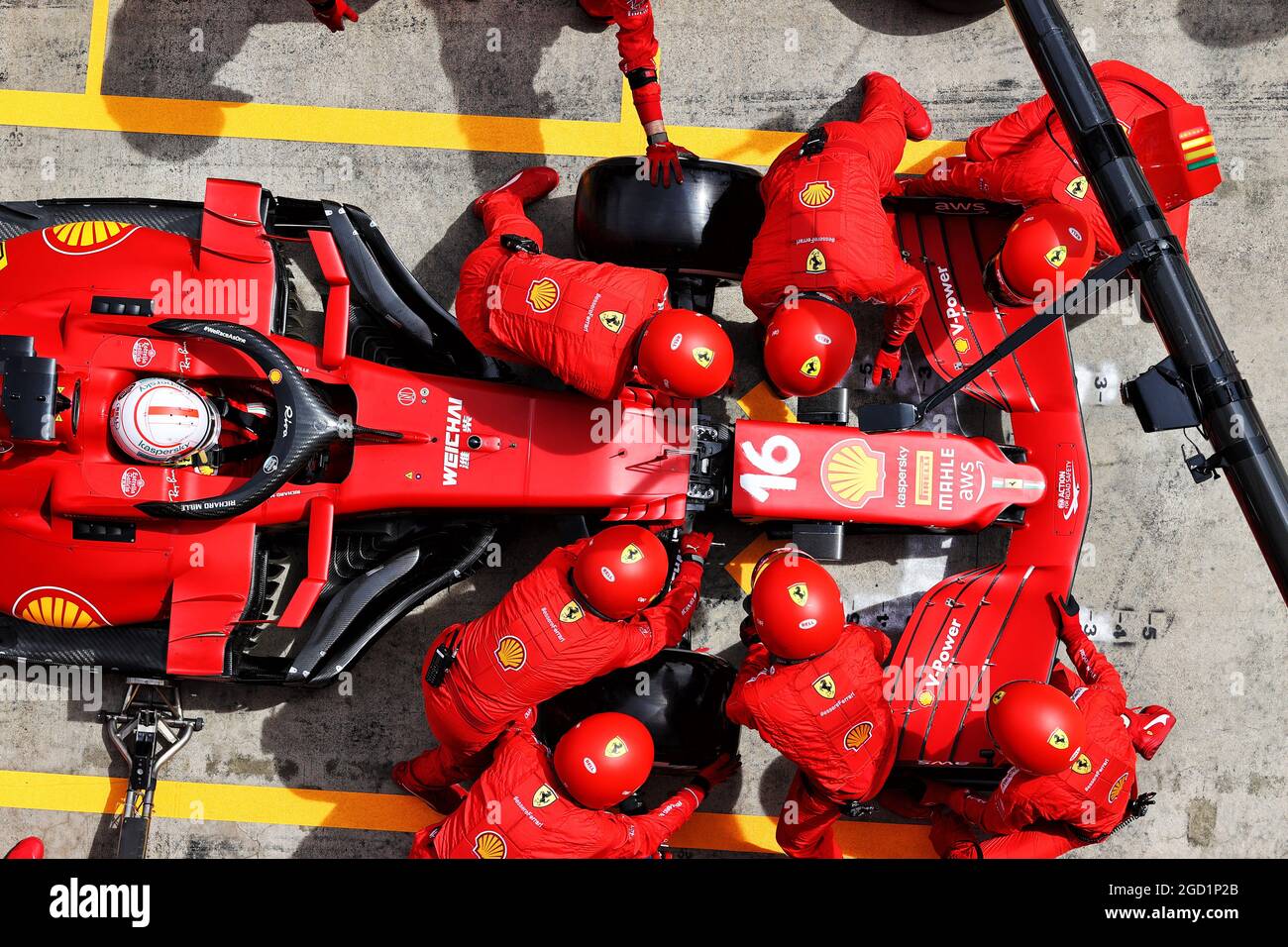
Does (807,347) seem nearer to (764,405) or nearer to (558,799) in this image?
(764,405)

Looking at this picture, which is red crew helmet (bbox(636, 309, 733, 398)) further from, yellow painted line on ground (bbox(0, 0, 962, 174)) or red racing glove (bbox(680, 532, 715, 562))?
yellow painted line on ground (bbox(0, 0, 962, 174))

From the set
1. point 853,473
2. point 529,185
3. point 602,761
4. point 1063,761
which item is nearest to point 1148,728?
point 1063,761

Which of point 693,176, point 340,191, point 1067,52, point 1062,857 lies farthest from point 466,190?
point 1062,857

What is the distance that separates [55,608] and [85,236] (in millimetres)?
2141

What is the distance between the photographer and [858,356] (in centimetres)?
618

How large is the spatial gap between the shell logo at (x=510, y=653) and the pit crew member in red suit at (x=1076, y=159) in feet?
12.3

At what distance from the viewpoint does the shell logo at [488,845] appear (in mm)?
4645

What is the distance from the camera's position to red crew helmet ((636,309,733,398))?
4.53 meters

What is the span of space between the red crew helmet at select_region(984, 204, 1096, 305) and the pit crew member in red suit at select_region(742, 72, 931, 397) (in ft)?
1.77

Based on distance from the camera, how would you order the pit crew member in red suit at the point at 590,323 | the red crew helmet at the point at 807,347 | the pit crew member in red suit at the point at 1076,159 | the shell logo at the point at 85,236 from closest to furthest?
the pit crew member in red suit at the point at 590,323 → the red crew helmet at the point at 807,347 → the pit crew member in red suit at the point at 1076,159 → the shell logo at the point at 85,236

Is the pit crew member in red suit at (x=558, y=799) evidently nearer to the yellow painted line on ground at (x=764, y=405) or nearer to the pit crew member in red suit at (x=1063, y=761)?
the pit crew member in red suit at (x=1063, y=761)

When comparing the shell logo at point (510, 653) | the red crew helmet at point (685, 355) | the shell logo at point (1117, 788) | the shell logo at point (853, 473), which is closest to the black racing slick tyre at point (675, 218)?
the red crew helmet at point (685, 355)

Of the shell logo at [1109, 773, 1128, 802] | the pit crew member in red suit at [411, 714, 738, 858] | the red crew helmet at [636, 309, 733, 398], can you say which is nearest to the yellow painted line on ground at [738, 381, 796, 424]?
the red crew helmet at [636, 309, 733, 398]

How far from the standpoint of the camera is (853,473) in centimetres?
527
